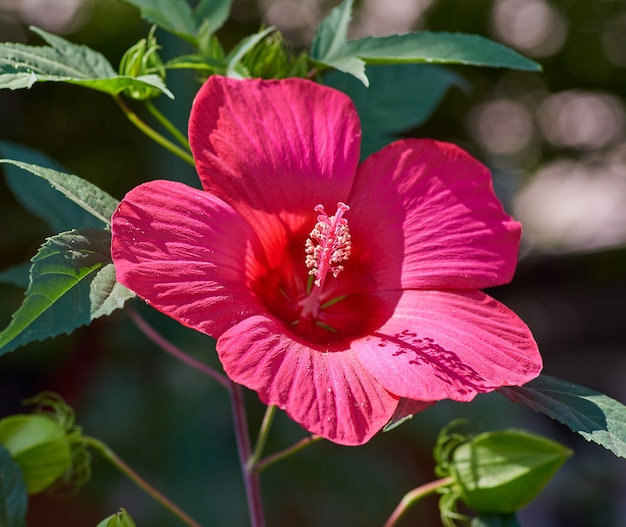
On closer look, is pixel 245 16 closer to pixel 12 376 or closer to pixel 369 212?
pixel 12 376

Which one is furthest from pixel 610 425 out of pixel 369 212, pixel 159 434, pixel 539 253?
pixel 539 253

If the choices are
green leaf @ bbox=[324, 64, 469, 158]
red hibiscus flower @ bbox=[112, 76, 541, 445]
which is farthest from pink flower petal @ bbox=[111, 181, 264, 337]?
green leaf @ bbox=[324, 64, 469, 158]

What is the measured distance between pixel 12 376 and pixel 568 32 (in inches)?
82.0

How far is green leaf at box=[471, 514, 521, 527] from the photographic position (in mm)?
787

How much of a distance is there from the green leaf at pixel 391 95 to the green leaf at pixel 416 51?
0.16 meters

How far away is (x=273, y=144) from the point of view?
2.27 ft

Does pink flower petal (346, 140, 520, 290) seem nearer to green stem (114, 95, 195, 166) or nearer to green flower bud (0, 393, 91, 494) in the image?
green stem (114, 95, 195, 166)

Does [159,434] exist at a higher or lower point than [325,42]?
lower

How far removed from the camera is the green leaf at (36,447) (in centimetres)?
81

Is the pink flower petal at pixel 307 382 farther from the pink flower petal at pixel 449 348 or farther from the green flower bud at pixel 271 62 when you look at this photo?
the green flower bud at pixel 271 62

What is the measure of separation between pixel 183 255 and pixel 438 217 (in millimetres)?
251

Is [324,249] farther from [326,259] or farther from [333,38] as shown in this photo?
[333,38]

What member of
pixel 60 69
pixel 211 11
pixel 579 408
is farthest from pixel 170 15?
pixel 579 408

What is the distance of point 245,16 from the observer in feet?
7.77
